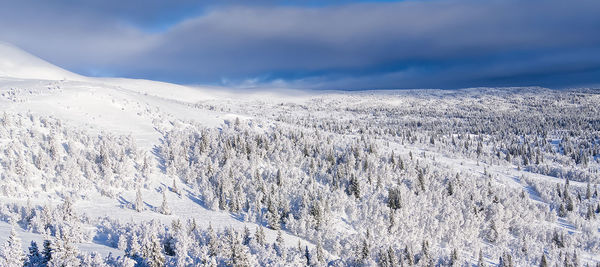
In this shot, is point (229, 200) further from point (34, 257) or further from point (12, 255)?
point (12, 255)

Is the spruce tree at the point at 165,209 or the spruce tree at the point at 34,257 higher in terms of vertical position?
the spruce tree at the point at 34,257

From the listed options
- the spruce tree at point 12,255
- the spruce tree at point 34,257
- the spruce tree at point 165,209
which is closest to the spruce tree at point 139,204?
the spruce tree at point 165,209

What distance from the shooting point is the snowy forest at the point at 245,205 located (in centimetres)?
4475

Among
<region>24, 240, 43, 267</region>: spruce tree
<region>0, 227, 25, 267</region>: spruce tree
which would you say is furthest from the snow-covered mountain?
<region>24, 240, 43, 267</region>: spruce tree

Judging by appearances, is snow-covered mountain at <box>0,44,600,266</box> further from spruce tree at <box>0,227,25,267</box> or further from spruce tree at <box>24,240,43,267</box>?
spruce tree at <box>24,240,43,267</box>

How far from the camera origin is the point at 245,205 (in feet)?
241

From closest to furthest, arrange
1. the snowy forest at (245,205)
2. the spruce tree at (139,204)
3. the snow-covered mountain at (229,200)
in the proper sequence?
the snowy forest at (245,205)
the snow-covered mountain at (229,200)
the spruce tree at (139,204)

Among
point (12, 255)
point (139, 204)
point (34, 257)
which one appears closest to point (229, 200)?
point (139, 204)

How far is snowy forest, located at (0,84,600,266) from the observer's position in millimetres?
44750

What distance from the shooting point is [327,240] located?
69.1 m

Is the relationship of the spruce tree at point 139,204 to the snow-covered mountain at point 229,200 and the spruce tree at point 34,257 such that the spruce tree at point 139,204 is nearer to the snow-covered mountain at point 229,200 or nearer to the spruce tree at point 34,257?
the snow-covered mountain at point 229,200

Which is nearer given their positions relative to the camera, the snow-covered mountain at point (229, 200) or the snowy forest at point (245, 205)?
the snowy forest at point (245, 205)

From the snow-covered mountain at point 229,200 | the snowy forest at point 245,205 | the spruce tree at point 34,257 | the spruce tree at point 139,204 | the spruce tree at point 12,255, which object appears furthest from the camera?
the spruce tree at point 139,204

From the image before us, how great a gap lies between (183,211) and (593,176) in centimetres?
18816
